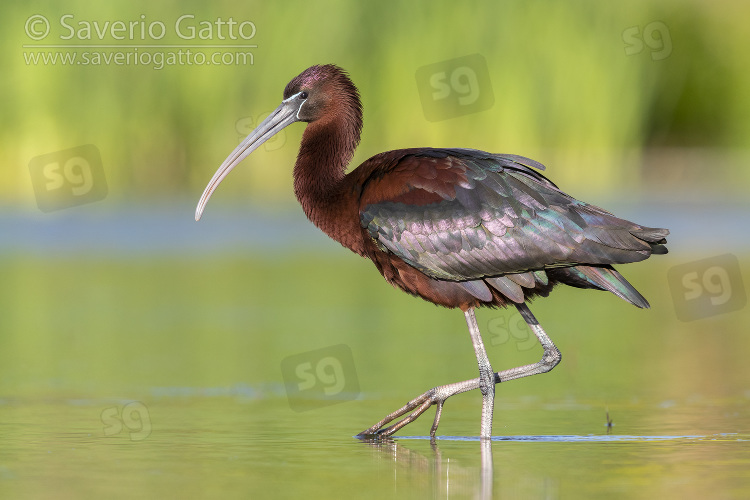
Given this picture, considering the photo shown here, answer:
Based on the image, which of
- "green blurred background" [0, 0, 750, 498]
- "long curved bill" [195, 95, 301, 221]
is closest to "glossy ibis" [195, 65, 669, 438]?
"green blurred background" [0, 0, 750, 498]

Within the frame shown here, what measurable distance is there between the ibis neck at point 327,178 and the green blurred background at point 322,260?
1.00 m

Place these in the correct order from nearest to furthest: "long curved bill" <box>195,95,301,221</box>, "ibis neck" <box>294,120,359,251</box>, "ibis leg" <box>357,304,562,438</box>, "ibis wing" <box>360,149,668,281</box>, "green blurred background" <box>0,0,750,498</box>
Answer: "green blurred background" <box>0,0,750,498</box> < "ibis leg" <box>357,304,562,438</box> < "ibis wing" <box>360,149,668,281</box> < "ibis neck" <box>294,120,359,251</box> < "long curved bill" <box>195,95,301,221</box>

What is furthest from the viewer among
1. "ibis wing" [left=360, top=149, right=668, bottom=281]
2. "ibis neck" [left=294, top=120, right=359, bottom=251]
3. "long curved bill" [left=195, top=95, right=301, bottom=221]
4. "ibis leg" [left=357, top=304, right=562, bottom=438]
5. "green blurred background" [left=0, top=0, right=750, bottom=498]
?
"long curved bill" [left=195, top=95, right=301, bottom=221]

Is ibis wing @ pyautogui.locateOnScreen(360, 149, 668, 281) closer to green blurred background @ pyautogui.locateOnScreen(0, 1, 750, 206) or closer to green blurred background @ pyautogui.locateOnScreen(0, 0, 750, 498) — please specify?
green blurred background @ pyautogui.locateOnScreen(0, 0, 750, 498)

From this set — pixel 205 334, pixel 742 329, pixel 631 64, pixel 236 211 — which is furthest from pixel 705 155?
pixel 205 334

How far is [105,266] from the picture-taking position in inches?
656

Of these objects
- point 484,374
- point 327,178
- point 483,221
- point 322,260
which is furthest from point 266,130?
point 322,260

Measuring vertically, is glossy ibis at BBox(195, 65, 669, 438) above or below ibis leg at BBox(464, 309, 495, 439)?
above

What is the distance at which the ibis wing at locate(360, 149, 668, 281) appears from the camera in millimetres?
7805

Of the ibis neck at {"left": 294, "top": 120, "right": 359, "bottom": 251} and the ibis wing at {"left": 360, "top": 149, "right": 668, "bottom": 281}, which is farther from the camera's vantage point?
the ibis neck at {"left": 294, "top": 120, "right": 359, "bottom": 251}

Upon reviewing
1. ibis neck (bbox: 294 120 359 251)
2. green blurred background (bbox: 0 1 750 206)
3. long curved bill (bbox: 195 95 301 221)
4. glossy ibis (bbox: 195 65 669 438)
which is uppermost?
green blurred background (bbox: 0 1 750 206)

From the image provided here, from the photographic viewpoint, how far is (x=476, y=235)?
798 cm

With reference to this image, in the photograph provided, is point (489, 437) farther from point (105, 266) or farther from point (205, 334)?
point (105, 266)

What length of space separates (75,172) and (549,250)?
13.7 m
